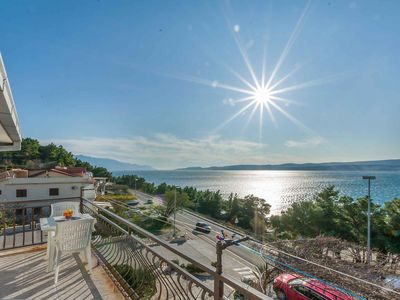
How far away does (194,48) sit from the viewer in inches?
369

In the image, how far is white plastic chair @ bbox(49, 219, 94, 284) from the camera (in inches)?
104

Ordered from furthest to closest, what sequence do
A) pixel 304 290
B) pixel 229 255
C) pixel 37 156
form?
pixel 37 156 < pixel 229 255 < pixel 304 290

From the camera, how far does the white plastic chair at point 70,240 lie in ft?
8.63

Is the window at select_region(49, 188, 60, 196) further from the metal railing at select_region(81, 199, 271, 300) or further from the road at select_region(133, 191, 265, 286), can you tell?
the metal railing at select_region(81, 199, 271, 300)

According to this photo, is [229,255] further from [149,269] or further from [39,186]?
[39,186]

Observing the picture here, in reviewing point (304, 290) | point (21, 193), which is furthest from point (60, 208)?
point (21, 193)

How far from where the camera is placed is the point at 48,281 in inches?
102

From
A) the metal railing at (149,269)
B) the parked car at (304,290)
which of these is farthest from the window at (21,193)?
the parked car at (304,290)

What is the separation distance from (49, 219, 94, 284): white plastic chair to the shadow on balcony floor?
13cm

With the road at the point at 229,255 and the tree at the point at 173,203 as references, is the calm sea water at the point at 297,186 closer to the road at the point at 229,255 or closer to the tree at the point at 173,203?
the tree at the point at 173,203

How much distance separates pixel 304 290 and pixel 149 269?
6.65 m

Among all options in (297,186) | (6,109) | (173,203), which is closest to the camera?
(6,109)

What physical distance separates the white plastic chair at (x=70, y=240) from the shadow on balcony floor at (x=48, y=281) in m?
0.13

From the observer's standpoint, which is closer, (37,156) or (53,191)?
(53,191)
